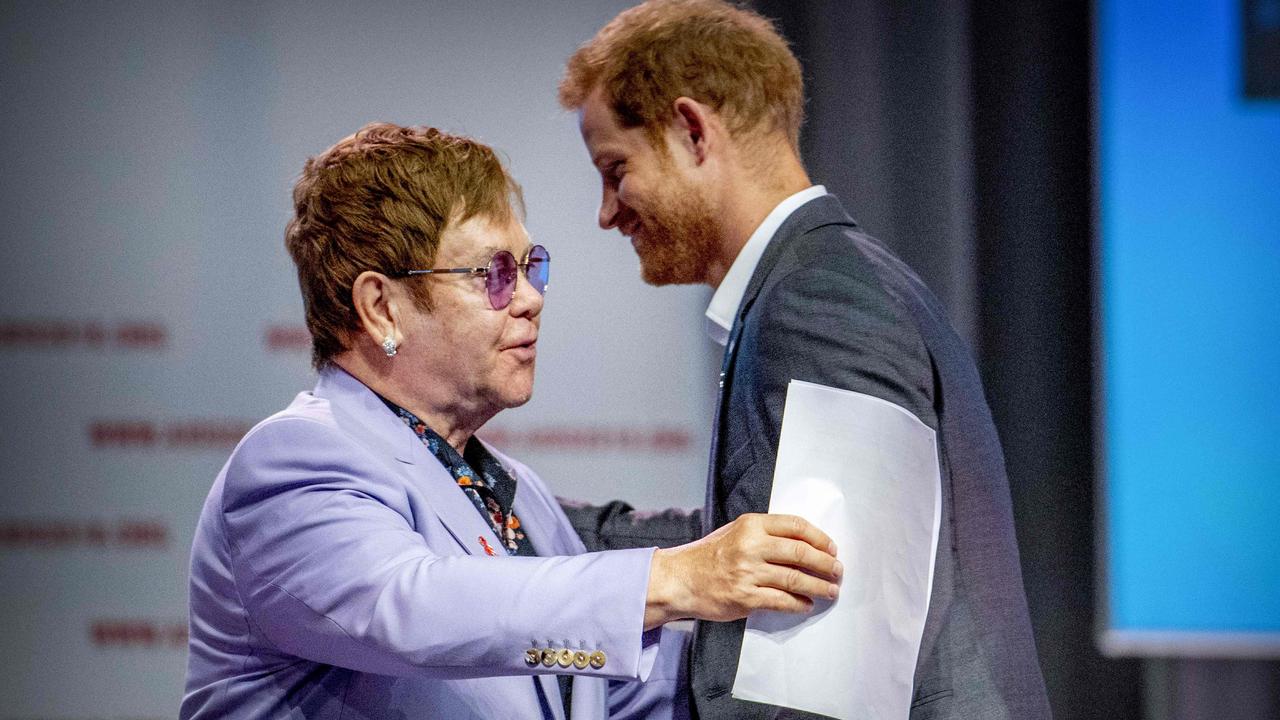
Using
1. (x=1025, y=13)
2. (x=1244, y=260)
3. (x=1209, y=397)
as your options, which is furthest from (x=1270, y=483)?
(x=1025, y=13)

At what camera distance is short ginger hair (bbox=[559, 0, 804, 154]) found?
6.03ft

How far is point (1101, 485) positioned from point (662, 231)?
1653 millimetres

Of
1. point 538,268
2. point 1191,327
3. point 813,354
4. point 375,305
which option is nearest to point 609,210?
point 538,268

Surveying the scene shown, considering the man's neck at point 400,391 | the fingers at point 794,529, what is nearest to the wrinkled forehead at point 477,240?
the man's neck at point 400,391

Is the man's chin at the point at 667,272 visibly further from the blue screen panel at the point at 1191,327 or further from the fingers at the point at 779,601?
the blue screen panel at the point at 1191,327

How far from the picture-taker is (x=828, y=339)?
4.62 ft

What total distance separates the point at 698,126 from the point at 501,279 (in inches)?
15.3

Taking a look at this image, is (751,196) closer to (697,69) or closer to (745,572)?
(697,69)

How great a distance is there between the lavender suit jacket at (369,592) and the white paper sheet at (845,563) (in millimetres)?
146

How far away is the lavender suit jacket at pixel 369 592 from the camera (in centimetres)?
124

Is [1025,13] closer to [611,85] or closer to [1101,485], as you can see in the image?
[1101,485]

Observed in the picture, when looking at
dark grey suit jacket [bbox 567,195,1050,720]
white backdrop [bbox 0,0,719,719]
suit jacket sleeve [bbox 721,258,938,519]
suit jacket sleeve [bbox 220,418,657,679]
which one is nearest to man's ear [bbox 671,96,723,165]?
dark grey suit jacket [bbox 567,195,1050,720]

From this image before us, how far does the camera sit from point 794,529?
Result: 1232 millimetres

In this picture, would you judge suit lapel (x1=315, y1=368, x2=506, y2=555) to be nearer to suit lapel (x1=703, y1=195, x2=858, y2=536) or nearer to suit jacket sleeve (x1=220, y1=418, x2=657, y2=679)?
suit jacket sleeve (x1=220, y1=418, x2=657, y2=679)
